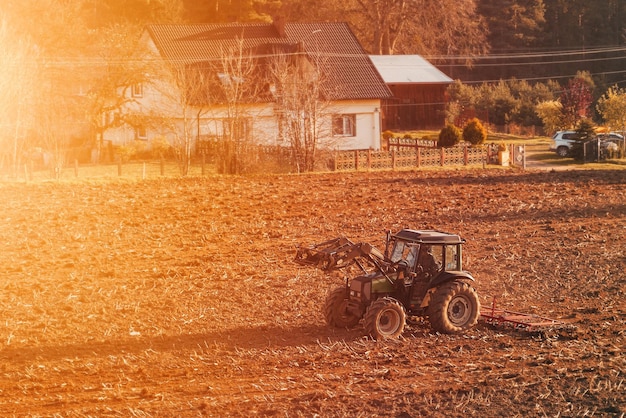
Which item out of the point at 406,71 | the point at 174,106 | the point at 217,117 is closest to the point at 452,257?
the point at 217,117

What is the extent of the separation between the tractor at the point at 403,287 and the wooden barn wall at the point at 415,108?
55653mm

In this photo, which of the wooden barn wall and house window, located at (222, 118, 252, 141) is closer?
house window, located at (222, 118, 252, 141)

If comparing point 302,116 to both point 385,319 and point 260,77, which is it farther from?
point 385,319

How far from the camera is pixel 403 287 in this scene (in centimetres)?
1432

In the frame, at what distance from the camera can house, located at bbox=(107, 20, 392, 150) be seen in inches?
1967

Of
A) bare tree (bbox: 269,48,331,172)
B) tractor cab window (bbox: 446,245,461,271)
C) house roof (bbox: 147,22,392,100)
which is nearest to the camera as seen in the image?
tractor cab window (bbox: 446,245,461,271)

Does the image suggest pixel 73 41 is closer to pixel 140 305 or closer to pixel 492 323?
pixel 140 305

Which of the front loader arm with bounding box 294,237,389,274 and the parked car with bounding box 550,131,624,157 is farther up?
the parked car with bounding box 550,131,624,157

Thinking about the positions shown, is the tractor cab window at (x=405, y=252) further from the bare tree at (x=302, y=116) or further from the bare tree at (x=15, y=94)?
the bare tree at (x=15, y=94)

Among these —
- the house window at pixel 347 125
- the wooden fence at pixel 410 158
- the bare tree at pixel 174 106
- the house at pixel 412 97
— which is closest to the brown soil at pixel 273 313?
the wooden fence at pixel 410 158

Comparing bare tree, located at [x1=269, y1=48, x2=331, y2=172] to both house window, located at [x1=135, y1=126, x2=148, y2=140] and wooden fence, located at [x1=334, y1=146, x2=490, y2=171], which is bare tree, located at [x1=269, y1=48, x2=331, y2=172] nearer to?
wooden fence, located at [x1=334, y1=146, x2=490, y2=171]

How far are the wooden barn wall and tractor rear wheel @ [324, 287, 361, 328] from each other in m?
55.7

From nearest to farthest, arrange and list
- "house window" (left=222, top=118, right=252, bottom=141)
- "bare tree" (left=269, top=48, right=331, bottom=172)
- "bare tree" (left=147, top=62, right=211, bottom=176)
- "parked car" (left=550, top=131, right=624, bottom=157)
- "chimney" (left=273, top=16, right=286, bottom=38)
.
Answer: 1. "house window" (left=222, top=118, right=252, bottom=141)
2. "bare tree" (left=269, top=48, right=331, bottom=172)
3. "bare tree" (left=147, top=62, right=211, bottom=176)
4. "parked car" (left=550, top=131, right=624, bottom=157)
5. "chimney" (left=273, top=16, right=286, bottom=38)

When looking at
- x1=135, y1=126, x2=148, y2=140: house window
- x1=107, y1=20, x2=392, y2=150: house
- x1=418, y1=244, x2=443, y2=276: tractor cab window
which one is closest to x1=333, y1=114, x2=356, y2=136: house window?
x1=107, y1=20, x2=392, y2=150: house
